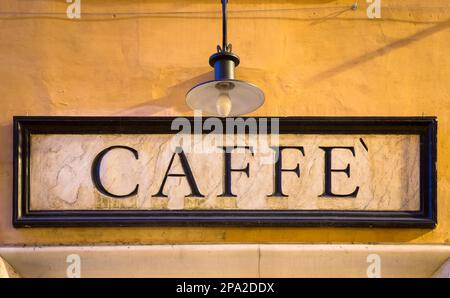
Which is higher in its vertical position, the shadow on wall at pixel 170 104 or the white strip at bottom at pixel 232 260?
the shadow on wall at pixel 170 104

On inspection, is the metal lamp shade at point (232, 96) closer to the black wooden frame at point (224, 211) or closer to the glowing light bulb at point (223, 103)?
the glowing light bulb at point (223, 103)

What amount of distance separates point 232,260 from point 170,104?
1385mm

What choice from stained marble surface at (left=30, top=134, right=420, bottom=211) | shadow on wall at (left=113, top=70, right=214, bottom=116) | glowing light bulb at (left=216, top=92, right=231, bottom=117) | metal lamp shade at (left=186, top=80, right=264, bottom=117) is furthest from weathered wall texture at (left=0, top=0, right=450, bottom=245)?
glowing light bulb at (left=216, top=92, right=231, bottom=117)

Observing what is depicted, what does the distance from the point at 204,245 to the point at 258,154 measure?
87cm

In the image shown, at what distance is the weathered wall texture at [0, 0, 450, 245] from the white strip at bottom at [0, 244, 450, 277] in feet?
0.32

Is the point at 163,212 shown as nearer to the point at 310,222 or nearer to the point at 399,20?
the point at 310,222

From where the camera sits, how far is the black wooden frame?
3.02 metres

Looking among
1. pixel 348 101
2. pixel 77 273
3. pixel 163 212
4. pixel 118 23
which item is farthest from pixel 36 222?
pixel 348 101

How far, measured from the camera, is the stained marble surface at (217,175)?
10.1 feet

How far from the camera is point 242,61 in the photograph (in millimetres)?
3162

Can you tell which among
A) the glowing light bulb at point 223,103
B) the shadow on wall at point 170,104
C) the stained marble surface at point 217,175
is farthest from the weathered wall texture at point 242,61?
the glowing light bulb at point 223,103

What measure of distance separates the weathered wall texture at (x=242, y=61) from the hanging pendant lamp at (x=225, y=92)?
562 mm

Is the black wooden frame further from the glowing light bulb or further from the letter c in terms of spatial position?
the glowing light bulb

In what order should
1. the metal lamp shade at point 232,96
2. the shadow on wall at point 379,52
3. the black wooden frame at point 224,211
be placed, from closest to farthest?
the metal lamp shade at point 232,96, the black wooden frame at point 224,211, the shadow on wall at point 379,52
